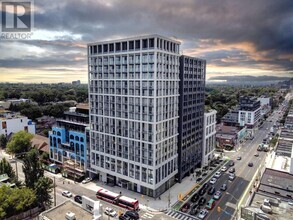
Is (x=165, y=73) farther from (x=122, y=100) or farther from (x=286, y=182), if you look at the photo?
(x=286, y=182)

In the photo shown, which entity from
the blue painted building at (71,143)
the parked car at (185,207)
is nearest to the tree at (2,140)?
the blue painted building at (71,143)

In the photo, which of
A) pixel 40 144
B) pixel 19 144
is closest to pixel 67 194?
pixel 19 144

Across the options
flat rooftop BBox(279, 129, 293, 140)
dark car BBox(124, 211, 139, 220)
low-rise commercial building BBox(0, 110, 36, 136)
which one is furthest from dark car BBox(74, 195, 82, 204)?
flat rooftop BBox(279, 129, 293, 140)

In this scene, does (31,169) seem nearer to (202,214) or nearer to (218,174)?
(202,214)

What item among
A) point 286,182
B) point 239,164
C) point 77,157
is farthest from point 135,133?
point 239,164

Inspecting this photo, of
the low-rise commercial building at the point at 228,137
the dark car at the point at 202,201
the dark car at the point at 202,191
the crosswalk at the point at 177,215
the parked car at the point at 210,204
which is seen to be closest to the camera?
the crosswalk at the point at 177,215

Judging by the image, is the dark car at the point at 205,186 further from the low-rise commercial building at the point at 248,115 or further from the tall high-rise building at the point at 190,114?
the low-rise commercial building at the point at 248,115
